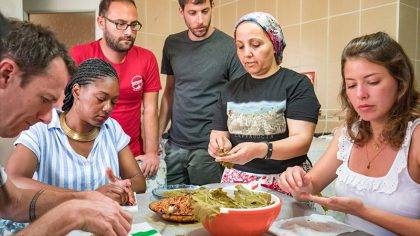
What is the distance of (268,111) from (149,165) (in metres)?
0.82

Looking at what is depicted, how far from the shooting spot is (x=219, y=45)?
2.35 meters

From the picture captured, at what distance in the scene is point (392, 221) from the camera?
1.14 m

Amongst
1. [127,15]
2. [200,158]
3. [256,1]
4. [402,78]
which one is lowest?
[200,158]

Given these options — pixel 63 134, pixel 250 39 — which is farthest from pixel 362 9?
pixel 63 134

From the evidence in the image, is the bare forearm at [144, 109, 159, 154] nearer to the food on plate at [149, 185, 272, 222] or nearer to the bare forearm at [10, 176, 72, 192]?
the bare forearm at [10, 176, 72, 192]

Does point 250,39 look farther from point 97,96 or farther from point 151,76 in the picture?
point 151,76

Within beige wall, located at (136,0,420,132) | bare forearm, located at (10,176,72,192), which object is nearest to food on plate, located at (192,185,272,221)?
bare forearm, located at (10,176,72,192)

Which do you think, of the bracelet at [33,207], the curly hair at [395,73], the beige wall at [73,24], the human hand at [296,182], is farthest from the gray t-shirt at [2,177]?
the beige wall at [73,24]

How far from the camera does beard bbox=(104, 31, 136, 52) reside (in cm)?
220

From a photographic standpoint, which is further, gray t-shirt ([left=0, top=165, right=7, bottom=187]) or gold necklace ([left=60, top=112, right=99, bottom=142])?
gold necklace ([left=60, top=112, right=99, bottom=142])

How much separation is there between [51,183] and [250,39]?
40.9 inches

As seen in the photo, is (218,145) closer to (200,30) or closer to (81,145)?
(81,145)

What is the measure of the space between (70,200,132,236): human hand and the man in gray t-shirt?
4.43 ft

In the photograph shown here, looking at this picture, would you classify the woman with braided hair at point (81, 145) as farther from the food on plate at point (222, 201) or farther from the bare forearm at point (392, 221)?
the bare forearm at point (392, 221)
